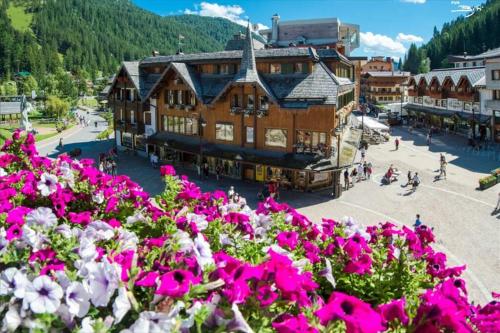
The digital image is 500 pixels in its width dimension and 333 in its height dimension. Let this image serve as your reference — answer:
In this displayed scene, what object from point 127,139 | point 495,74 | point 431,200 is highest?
point 495,74

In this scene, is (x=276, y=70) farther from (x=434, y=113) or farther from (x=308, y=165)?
(x=434, y=113)

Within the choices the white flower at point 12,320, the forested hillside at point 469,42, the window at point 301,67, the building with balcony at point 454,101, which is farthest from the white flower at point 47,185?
the forested hillside at point 469,42

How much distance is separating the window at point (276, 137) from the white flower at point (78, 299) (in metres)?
29.6

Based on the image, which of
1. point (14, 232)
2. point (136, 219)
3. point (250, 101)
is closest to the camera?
point (14, 232)

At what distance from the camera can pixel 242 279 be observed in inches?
189

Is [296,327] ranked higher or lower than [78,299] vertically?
lower

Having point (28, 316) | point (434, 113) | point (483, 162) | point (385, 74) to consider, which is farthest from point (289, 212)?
point (385, 74)

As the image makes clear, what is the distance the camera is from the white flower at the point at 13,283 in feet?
14.9

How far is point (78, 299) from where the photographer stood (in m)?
4.62

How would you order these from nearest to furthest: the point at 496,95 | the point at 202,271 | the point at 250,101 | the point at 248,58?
1. the point at 202,271
2. the point at 248,58
3. the point at 250,101
4. the point at 496,95

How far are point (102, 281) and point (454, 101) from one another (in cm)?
7052

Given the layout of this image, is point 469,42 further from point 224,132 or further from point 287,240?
point 287,240

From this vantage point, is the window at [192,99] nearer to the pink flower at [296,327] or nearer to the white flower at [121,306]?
the white flower at [121,306]

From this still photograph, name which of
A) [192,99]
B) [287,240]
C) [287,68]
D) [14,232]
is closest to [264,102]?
[287,68]
